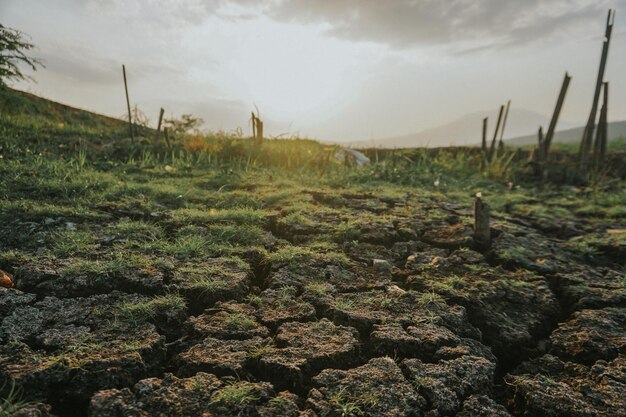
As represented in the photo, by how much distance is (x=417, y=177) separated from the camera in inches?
240

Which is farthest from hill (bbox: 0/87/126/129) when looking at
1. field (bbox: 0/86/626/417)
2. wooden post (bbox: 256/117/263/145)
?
wooden post (bbox: 256/117/263/145)

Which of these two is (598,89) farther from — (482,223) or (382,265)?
(382,265)

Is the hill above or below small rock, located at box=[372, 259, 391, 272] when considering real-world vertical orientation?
above

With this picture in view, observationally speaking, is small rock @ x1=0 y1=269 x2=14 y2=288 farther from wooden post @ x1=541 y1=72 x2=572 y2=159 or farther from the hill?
wooden post @ x1=541 y1=72 x2=572 y2=159

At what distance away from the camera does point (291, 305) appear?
197 cm

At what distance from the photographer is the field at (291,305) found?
1.39 metres

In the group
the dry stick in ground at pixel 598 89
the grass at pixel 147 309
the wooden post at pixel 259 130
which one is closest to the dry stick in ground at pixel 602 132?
the dry stick in ground at pixel 598 89

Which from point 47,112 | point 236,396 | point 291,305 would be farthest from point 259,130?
point 236,396

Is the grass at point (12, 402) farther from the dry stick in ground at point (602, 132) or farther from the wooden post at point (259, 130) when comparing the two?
the dry stick in ground at point (602, 132)

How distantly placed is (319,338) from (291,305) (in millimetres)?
300

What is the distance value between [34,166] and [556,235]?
15.7 feet

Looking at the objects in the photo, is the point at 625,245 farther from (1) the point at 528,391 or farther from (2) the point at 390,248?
(1) the point at 528,391

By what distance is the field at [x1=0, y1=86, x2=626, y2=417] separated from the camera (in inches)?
54.6

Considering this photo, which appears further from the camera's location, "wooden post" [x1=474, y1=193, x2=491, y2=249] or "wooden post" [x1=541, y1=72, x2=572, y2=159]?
"wooden post" [x1=541, y1=72, x2=572, y2=159]
